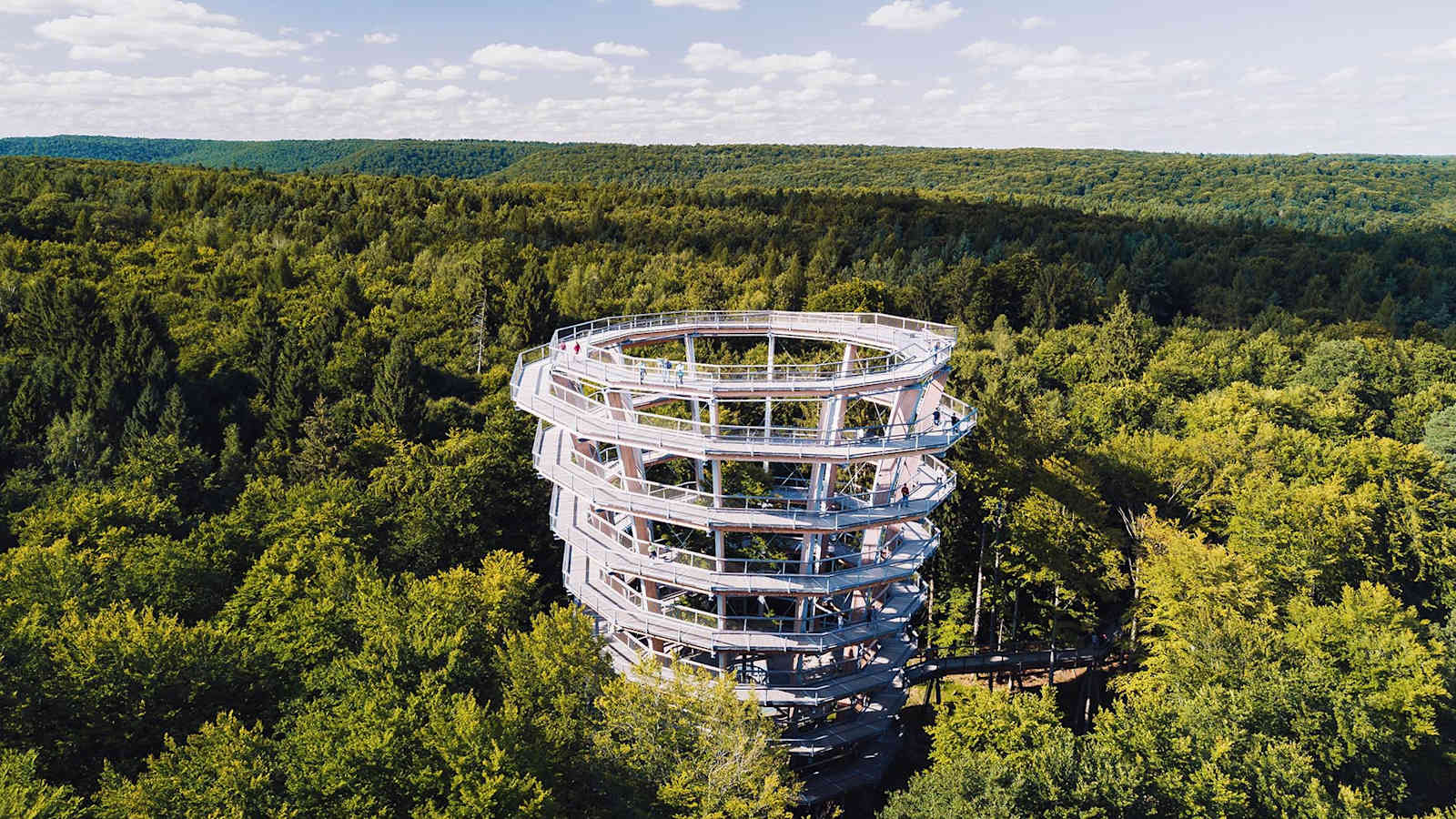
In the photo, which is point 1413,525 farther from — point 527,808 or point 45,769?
point 45,769

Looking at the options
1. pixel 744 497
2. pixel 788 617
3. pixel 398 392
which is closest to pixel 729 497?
pixel 744 497

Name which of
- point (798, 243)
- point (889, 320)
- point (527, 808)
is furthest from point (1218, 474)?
point (798, 243)

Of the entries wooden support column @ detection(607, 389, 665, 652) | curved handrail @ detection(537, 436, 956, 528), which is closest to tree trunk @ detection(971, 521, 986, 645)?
curved handrail @ detection(537, 436, 956, 528)

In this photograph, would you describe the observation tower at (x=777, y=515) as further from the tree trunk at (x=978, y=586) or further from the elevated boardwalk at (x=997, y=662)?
the tree trunk at (x=978, y=586)

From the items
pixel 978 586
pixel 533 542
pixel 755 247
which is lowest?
pixel 533 542

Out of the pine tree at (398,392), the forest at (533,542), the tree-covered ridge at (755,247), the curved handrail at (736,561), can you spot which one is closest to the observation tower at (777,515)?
the curved handrail at (736,561)

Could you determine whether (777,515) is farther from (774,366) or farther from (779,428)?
(774,366)
